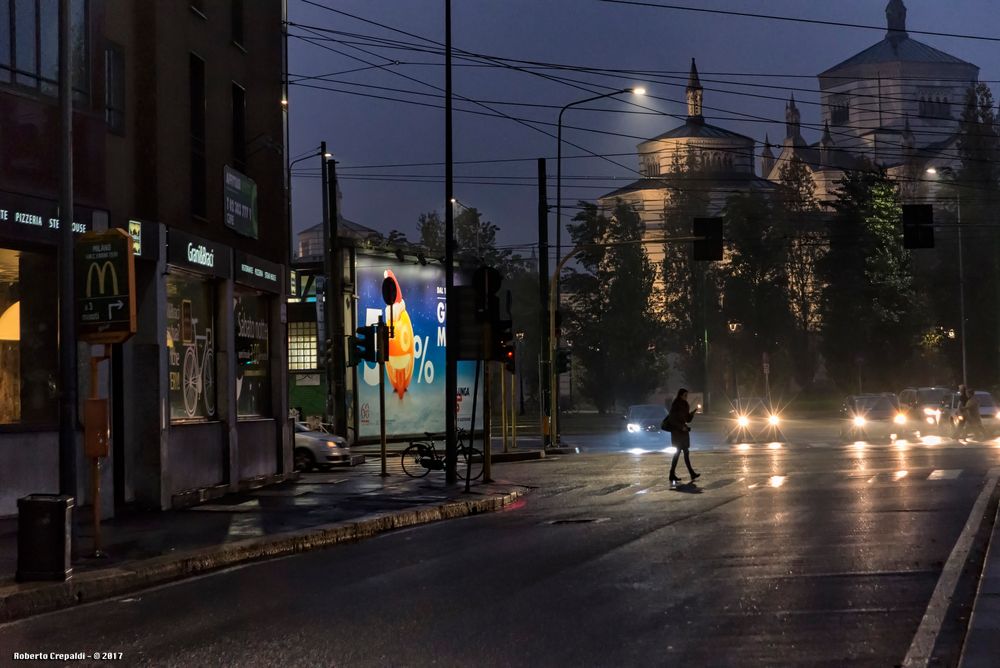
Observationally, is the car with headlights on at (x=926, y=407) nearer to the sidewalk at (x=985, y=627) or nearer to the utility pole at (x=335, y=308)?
the utility pole at (x=335, y=308)

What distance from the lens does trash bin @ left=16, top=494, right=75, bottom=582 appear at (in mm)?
11859

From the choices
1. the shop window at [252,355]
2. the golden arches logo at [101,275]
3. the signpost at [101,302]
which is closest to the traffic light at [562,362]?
the shop window at [252,355]

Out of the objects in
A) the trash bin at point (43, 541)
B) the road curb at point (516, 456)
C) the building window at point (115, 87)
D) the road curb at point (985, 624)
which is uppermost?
the building window at point (115, 87)

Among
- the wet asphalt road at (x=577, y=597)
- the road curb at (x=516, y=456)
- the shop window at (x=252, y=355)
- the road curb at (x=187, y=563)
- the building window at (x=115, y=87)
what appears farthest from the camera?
the road curb at (x=516, y=456)

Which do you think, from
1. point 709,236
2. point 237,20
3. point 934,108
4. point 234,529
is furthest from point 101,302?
point 934,108

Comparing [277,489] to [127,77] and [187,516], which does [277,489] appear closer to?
[187,516]

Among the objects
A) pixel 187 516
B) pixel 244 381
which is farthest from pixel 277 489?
pixel 187 516

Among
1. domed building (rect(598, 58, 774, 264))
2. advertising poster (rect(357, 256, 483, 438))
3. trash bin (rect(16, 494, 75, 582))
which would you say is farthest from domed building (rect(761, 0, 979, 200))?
trash bin (rect(16, 494, 75, 582))

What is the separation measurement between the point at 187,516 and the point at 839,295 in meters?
73.0

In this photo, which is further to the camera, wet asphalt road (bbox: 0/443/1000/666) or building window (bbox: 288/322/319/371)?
building window (bbox: 288/322/319/371)

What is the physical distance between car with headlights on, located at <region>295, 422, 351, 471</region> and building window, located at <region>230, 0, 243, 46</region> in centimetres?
1068

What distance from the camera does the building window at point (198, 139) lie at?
856 inches

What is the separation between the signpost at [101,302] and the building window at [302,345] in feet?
115

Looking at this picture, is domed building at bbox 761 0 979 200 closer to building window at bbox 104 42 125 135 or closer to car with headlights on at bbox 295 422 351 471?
car with headlights on at bbox 295 422 351 471
